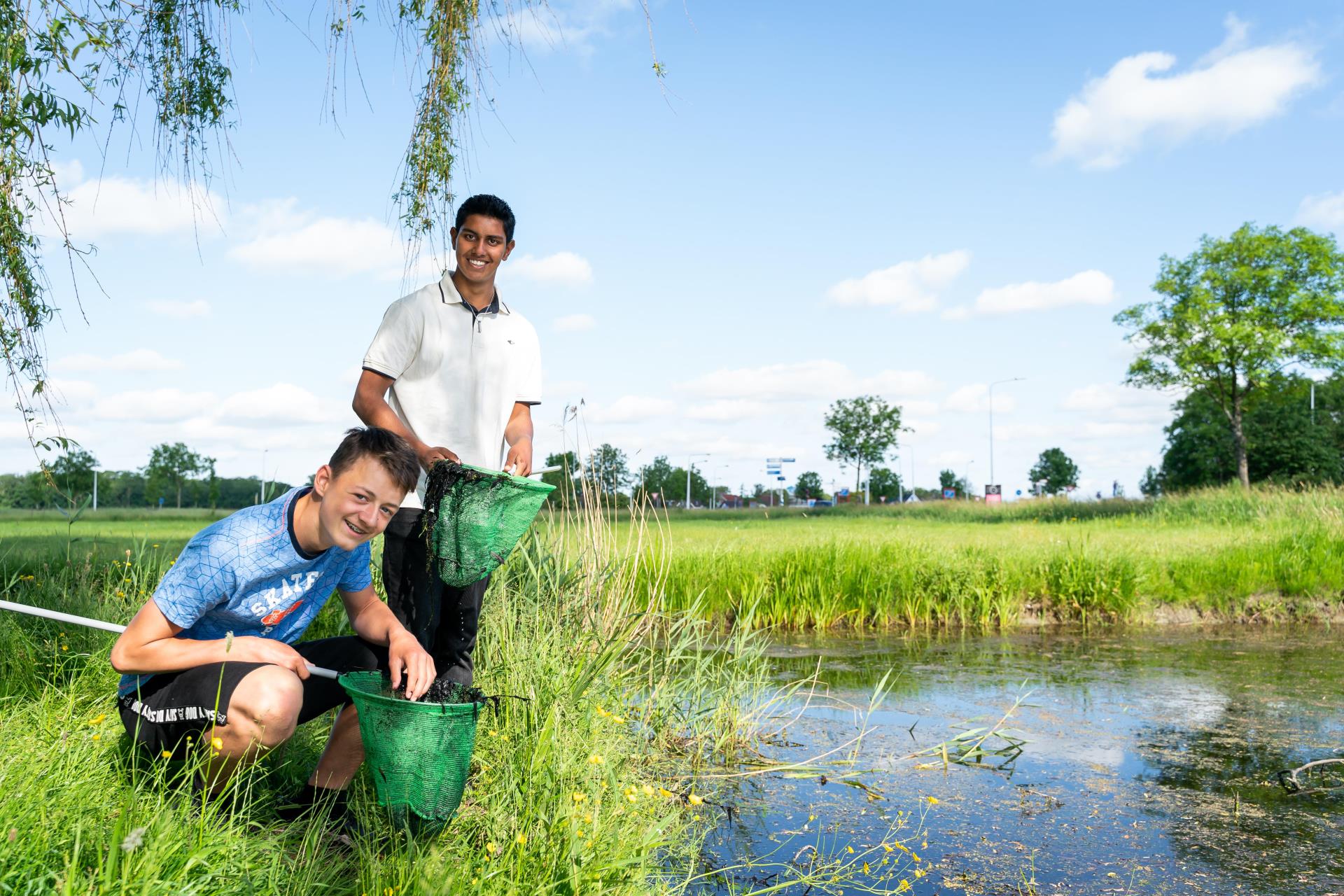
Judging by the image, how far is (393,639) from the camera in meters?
2.54

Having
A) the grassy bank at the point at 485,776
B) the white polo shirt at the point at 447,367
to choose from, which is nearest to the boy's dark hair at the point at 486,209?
the white polo shirt at the point at 447,367

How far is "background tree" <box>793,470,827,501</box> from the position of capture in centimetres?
6254

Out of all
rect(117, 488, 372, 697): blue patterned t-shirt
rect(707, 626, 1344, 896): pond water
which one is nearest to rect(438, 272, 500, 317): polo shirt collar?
rect(117, 488, 372, 697): blue patterned t-shirt

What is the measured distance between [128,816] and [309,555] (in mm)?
735

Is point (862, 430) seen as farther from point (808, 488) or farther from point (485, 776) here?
point (485, 776)

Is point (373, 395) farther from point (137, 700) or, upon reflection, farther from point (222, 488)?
point (222, 488)

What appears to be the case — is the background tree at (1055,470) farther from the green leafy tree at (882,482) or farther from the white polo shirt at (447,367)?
the white polo shirt at (447,367)

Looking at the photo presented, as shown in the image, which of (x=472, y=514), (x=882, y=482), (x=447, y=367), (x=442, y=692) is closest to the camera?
(x=442, y=692)

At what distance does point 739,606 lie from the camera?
22.6ft

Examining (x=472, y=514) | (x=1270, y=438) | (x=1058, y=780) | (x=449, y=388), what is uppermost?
(x=1270, y=438)

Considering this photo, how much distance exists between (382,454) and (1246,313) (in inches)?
1200

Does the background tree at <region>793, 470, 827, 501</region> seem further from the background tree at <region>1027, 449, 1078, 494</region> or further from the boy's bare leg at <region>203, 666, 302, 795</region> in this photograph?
the boy's bare leg at <region>203, 666, 302, 795</region>

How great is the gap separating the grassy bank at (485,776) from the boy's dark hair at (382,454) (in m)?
0.77

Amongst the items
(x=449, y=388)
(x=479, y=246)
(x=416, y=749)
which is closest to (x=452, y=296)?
(x=479, y=246)
